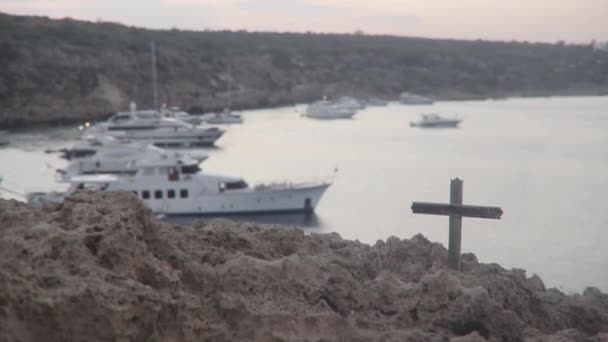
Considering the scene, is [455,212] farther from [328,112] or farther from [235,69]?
[235,69]

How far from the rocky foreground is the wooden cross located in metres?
0.37

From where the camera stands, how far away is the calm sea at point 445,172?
1988cm

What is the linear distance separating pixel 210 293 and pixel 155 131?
1447 inches

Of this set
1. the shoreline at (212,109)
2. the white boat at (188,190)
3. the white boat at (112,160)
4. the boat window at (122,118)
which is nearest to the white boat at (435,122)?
the boat window at (122,118)

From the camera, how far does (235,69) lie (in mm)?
81938

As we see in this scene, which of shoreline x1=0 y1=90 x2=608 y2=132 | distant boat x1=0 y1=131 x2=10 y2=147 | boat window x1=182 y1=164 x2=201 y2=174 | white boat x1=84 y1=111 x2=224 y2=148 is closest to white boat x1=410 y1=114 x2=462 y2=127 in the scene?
white boat x1=84 y1=111 x2=224 y2=148

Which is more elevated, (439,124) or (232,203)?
(439,124)

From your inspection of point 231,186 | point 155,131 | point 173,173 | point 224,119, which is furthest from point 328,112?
point 173,173

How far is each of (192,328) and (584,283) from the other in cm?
1272

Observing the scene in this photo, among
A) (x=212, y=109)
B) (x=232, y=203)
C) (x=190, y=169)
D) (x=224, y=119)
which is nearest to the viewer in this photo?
(x=190, y=169)

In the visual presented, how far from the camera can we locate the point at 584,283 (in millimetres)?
15797

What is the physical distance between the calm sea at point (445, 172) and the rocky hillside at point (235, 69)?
1087 cm

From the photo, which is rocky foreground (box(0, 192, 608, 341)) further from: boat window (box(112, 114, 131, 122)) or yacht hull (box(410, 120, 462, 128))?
yacht hull (box(410, 120, 462, 128))

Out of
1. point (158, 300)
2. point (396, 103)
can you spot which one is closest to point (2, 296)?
point (158, 300)
